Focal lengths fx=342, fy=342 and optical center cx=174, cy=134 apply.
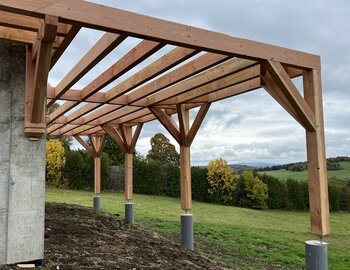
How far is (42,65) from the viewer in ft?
9.59

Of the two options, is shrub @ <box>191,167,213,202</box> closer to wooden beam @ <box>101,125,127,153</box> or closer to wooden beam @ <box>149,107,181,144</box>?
wooden beam @ <box>101,125,127,153</box>

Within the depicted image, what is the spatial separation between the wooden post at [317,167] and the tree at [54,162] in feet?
50.8

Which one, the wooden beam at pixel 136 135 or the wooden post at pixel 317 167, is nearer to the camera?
the wooden post at pixel 317 167

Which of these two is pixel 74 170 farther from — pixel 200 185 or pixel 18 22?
pixel 18 22

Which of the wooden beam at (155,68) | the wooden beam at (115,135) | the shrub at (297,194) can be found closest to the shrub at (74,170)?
the wooden beam at (115,135)

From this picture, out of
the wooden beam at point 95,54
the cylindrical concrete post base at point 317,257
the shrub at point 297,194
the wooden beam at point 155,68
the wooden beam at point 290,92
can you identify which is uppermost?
the wooden beam at point 155,68

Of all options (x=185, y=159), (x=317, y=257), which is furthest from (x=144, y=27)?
(x=185, y=159)

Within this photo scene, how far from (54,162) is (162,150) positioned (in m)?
12.5

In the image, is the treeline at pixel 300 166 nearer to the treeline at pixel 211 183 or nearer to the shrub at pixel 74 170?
the treeline at pixel 211 183

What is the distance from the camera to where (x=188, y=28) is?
3.08 m

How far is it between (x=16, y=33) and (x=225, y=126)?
375 inches

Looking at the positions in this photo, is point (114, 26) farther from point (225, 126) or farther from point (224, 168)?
point (224, 168)

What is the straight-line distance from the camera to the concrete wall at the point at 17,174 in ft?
11.6

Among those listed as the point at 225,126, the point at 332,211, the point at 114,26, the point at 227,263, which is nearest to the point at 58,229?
the point at 227,263
